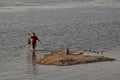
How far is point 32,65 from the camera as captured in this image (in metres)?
22.5

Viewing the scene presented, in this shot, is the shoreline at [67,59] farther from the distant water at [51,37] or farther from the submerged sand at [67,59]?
the distant water at [51,37]

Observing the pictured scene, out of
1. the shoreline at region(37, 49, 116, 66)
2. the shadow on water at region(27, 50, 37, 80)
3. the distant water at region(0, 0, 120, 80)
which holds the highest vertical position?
the distant water at region(0, 0, 120, 80)

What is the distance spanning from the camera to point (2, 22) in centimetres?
4791

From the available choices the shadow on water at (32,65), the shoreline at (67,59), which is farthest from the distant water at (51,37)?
the shoreline at (67,59)

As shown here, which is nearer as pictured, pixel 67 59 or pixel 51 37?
pixel 67 59

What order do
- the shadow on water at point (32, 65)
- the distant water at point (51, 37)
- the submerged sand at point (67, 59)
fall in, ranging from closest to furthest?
the shadow on water at point (32, 65)
the submerged sand at point (67, 59)
the distant water at point (51, 37)

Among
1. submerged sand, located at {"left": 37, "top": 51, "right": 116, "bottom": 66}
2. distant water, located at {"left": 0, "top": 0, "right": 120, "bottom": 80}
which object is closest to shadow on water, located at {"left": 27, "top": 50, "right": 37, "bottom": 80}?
distant water, located at {"left": 0, "top": 0, "right": 120, "bottom": 80}

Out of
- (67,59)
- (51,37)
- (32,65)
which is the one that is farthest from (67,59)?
(51,37)

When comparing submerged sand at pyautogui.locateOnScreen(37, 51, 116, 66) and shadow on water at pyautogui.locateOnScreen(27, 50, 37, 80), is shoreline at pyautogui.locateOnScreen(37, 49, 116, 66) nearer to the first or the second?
submerged sand at pyautogui.locateOnScreen(37, 51, 116, 66)

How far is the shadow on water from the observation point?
2004cm

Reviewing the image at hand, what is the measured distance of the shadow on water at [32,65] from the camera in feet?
65.8

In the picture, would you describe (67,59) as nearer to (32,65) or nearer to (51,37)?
(32,65)

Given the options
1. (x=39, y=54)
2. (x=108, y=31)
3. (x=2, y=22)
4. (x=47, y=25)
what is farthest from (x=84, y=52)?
(x=2, y=22)

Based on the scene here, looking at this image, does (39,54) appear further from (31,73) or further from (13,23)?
(13,23)
